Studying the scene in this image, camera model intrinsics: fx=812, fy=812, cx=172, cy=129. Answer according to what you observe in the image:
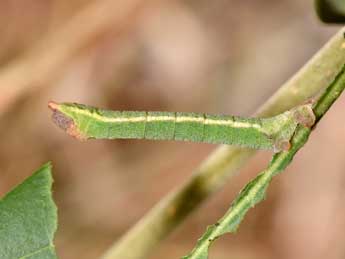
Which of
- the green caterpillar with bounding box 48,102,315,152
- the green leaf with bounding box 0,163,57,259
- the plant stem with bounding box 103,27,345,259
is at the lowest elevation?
the plant stem with bounding box 103,27,345,259

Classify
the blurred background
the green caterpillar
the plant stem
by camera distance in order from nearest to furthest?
the green caterpillar, the plant stem, the blurred background

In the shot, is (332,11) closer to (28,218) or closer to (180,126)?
(180,126)

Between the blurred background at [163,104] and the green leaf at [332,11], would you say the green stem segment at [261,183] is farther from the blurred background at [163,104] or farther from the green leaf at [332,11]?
the blurred background at [163,104]

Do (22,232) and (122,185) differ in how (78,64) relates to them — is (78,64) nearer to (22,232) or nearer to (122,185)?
(122,185)

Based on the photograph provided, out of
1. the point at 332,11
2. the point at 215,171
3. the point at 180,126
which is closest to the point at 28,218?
the point at 180,126

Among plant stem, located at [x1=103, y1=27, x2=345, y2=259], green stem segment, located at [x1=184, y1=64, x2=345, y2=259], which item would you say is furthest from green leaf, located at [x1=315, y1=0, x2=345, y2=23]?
green stem segment, located at [x1=184, y1=64, x2=345, y2=259]

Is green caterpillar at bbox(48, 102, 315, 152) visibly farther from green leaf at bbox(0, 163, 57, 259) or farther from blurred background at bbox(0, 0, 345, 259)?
blurred background at bbox(0, 0, 345, 259)
